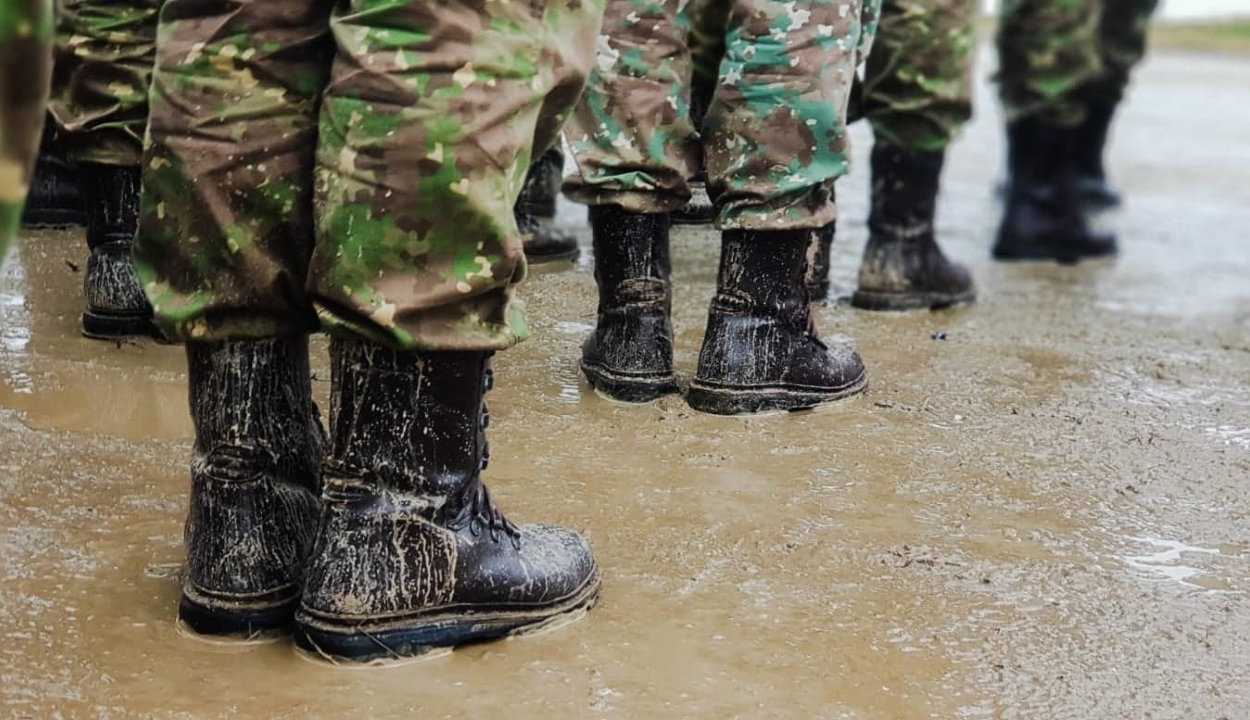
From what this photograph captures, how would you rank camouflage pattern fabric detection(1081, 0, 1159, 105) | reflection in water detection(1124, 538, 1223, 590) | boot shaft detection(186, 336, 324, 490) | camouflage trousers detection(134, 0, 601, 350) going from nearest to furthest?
1. camouflage trousers detection(134, 0, 601, 350)
2. boot shaft detection(186, 336, 324, 490)
3. reflection in water detection(1124, 538, 1223, 590)
4. camouflage pattern fabric detection(1081, 0, 1159, 105)

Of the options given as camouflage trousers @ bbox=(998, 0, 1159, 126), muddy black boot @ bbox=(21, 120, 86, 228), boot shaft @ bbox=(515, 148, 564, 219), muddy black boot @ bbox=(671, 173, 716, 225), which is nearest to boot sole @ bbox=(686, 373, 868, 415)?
muddy black boot @ bbox=(671, 173, 716, 225)

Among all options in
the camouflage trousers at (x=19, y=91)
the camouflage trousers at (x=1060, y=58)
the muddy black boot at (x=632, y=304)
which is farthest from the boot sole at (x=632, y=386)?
the camouflage trousers at (x=1060, y=58)

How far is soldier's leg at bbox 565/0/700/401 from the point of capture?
2162mm

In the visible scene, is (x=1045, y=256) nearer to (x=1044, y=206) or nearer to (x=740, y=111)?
(x=1044, y=206)

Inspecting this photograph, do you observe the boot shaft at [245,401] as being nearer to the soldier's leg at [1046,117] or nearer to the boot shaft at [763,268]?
the boot shaft at [763,268]

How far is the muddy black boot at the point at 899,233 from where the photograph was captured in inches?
→ 119

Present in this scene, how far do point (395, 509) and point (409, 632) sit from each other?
12 centimetres

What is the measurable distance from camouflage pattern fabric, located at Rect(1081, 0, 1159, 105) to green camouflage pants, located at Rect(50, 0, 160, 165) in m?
2.95

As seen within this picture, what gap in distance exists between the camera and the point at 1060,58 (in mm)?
3996

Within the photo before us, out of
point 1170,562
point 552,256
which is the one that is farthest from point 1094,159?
point 1170,562

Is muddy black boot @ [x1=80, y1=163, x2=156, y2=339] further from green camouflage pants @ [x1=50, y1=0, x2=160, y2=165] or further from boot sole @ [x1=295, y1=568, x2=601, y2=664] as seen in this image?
boot sole @ [x1=295, y1=568, x2=601, y2=664]

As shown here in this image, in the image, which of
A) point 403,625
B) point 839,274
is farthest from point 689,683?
point 839,274

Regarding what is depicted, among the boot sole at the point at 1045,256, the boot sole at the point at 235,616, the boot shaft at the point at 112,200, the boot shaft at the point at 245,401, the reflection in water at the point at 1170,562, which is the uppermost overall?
the boot shaft at the point at 245,401

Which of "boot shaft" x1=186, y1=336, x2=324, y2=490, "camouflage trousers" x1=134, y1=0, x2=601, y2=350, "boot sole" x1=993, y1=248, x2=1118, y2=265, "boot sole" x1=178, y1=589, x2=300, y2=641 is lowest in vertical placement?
"boot sole" x1=993, y1=248, x2=1118, y2=265
